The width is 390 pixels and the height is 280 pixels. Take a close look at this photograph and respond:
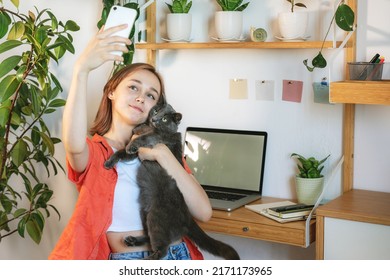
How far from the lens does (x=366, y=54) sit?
2.56 metres

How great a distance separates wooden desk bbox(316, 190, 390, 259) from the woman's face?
0.80m

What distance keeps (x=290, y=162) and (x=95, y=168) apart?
3.72 ft

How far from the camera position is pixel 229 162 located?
2844 millimetres

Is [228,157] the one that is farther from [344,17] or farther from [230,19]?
[344,17]

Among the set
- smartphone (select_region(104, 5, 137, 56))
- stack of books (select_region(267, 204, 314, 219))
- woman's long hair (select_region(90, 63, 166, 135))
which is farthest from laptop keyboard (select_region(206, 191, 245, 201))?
smartphone (select_region(104, 5, 137, 56))

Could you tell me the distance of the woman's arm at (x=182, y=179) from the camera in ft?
6.15

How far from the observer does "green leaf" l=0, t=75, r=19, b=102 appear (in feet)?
8.84

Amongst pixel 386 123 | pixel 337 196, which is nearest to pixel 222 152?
pixel 337 196

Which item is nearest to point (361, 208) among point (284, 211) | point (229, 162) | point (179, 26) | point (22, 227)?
point (284, 211)

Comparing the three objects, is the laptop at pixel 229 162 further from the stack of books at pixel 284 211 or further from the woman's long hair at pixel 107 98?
the woman's long hair at pixel 107 98

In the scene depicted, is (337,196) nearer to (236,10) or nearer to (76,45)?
(236,10)

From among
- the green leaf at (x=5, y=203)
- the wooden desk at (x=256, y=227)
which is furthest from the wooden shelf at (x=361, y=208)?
the green leaf at (x=5, y=203)

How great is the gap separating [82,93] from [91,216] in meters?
0.36

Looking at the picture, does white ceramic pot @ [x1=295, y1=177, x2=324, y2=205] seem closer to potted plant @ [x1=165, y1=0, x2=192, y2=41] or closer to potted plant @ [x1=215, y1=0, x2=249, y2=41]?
potted plant @ [x1=215, y1=0, x2=249, y2=41]
